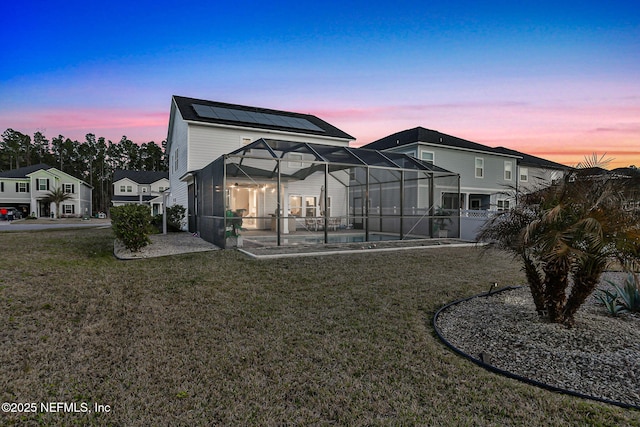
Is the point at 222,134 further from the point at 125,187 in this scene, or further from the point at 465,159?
the point at 125,187

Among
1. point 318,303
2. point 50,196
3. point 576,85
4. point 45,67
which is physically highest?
point 45,67

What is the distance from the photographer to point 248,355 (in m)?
3.09

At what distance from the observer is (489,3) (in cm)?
959

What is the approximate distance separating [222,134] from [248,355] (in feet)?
48.9

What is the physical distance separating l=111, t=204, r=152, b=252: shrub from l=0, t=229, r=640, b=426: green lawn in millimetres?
2453

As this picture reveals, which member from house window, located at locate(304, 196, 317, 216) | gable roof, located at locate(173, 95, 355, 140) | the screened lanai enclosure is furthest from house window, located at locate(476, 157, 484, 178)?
house window, located at locate(304, 196, 317, 216)

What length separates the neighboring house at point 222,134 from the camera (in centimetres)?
1565

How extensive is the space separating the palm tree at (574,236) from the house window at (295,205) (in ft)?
44.7

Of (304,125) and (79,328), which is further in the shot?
(304,125)

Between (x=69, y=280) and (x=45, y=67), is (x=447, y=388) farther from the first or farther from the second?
(x=45, y=67)

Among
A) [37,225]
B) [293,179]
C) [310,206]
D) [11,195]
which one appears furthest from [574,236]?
[11,195]

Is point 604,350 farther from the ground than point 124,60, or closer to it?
closer to it

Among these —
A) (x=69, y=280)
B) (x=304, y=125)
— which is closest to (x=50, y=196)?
(x=304, y=125)

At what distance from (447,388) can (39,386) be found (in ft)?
10.7
